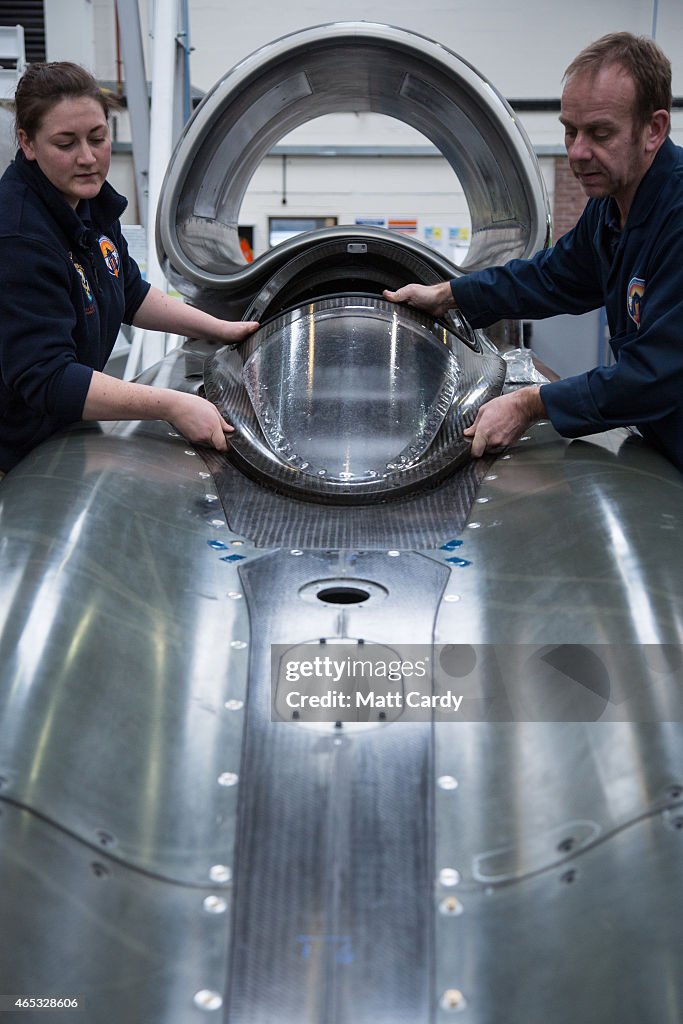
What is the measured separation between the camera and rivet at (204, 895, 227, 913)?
1165mm

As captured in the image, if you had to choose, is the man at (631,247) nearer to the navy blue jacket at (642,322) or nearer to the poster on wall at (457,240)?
the navy blue jacket at (642,322)

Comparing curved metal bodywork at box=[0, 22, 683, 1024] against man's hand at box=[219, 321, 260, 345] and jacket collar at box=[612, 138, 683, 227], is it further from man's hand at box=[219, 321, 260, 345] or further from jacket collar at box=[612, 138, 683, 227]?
man's hand at box=[219, 321, 260, 345]

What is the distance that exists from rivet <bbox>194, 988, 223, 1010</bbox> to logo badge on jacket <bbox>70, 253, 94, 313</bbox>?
155 centimetres

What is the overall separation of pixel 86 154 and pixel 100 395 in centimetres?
52

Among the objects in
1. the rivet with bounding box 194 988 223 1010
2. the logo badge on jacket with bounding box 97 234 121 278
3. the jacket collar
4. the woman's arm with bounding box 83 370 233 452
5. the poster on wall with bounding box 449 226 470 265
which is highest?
the poster on wall with bounding box 449 226 470 265

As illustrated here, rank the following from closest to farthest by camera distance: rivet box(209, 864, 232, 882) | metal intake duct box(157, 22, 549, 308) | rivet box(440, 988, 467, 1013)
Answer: rivet box(440, 988, 467, 1013) → rivet box(209, 864, 232, 882) → metal intake duct box(157, 22, 549, 308)

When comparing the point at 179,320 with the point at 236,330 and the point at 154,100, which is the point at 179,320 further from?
the point at 154,100

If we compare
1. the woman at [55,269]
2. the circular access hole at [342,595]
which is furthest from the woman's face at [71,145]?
the circular access hole at [342,595]

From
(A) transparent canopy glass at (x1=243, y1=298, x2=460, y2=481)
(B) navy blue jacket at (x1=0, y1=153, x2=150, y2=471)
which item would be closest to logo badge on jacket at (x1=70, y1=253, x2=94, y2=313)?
(B) navy blue jacket at (x1=0, y1=153, x2=150, y2=471)

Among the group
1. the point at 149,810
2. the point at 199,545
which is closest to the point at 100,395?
the point at 199,545

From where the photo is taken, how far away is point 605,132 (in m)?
1.96

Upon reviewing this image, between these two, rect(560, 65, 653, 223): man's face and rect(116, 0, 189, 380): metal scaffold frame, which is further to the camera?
rect(116, 0, 189, 380): metal scaffold frame

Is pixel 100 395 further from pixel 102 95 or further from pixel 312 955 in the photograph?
pixel 312 955

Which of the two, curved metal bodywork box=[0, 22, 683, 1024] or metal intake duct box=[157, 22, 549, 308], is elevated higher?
metal intake duct box=[157, 22, 549, 308]
